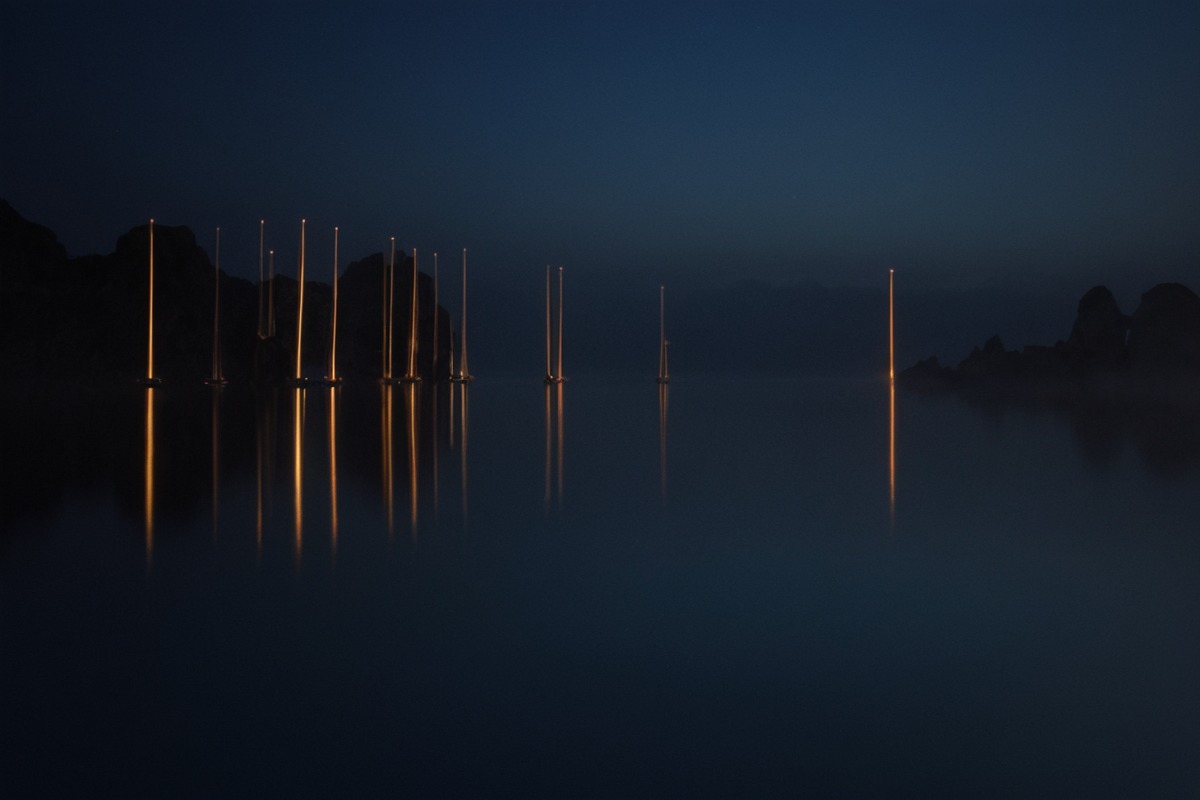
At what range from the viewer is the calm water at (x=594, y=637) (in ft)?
10.9

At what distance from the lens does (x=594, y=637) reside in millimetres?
4707

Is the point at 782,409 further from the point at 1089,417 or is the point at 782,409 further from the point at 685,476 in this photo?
the point at 685,476

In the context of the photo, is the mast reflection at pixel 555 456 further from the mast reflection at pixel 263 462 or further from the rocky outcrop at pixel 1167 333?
the rocky outcrop at pixel 1167 333

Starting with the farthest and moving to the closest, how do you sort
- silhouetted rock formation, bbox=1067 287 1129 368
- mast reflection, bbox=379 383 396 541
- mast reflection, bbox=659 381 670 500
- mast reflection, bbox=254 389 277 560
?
silhouetted rock formation, bbox=1067 287 1129 368 < mast reflection, bbox=659 381 670 500 < mast reflection, bbox=379 383 396 541 < mast reflection, bbox=254 389 277 560

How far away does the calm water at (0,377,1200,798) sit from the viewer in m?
3.31

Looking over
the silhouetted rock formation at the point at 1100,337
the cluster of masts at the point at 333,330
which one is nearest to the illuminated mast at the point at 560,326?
the cluster of masts at the point at 333,330

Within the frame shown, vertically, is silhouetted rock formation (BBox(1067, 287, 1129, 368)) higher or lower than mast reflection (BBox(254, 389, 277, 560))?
higher

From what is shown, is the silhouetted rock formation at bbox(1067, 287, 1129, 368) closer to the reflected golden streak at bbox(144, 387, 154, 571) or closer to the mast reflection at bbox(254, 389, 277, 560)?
the mast reflection at bbox(254, 389, 277, 560)

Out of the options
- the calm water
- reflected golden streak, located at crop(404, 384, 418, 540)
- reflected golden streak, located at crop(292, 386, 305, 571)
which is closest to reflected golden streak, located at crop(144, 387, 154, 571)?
the calm water

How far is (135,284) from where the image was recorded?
4712cm

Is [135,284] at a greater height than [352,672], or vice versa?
[135,284]

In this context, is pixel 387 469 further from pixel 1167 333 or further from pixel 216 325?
pixel 1167 333

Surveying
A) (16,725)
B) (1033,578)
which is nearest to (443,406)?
(1033,578)

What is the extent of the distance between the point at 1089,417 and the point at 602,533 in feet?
65.0
